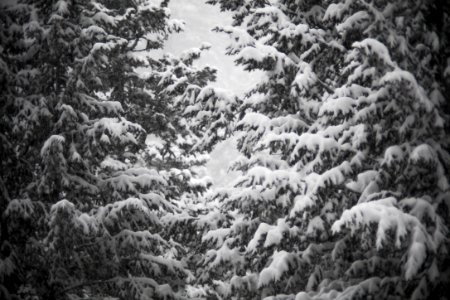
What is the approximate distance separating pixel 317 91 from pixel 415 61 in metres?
2.71

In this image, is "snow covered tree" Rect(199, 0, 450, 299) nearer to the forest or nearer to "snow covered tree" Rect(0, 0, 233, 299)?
the forest

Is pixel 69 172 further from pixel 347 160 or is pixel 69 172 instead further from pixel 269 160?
pixel 347 160

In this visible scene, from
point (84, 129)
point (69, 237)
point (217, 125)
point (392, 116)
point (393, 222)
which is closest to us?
point (393, 222)

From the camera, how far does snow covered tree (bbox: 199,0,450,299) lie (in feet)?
18.6

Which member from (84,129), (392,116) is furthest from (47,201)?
(392,116)

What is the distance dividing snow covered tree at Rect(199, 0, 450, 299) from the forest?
0.03m

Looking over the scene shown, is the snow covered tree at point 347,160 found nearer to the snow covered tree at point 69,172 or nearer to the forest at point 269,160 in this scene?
the forest at point 269,160

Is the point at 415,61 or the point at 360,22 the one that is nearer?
the point at 415,61

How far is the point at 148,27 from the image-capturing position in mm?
11531

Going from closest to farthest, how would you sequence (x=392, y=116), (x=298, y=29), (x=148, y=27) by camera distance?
(x=392, y=116) → (x=298, y=29) → (x=148, y=27)

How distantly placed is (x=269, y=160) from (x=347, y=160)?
184cm

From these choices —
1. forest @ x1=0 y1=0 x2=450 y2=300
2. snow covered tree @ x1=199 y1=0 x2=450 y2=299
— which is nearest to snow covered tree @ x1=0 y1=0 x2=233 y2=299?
forest @ x1=0 y1=0 x2=450 y2=300

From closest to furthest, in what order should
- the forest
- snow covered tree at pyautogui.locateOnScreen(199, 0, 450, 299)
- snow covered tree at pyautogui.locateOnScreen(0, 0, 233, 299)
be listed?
snow covered tree at pyautogui.locateOnScreen(199, 0, 450, 299), the forest, snow covered tree at pyautogui.locateOnScreen(0, 0, 233, 299)

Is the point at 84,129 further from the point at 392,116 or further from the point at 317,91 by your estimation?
the point at 392,116
